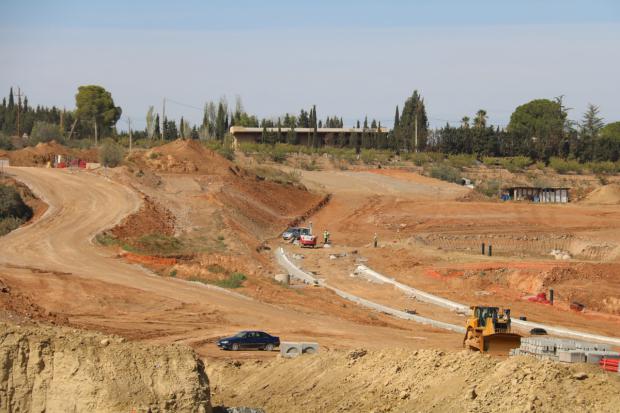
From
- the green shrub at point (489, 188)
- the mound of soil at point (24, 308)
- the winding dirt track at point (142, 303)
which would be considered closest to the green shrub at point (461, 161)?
the green shrub at point (489, 188)

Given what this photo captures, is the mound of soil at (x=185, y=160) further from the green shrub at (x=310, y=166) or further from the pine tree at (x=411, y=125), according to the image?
the pine tree at (x=411, y=125)

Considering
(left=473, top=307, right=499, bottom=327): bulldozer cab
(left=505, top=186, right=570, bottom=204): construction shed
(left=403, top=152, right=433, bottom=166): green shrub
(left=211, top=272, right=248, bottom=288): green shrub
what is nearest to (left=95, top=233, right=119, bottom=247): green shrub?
A: (left=211, top=272, right=248, bottom=288): green shrub

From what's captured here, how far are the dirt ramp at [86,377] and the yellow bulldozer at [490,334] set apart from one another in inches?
474

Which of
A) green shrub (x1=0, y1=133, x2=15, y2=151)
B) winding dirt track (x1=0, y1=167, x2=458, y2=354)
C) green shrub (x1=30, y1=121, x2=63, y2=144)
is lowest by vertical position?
winding dirt track (x1=0, y1=167, x2=458, y2=354)

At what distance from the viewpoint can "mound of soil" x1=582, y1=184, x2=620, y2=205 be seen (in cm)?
8856

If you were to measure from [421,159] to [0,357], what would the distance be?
10115cm

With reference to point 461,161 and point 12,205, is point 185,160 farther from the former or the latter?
point 461,161

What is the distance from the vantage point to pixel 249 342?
32.6 metres

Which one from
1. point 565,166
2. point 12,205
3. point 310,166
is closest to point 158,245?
point 12,205

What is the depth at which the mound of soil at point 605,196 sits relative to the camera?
8856cm

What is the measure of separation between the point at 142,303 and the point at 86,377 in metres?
21.8

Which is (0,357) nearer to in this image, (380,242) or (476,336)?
(476,336)

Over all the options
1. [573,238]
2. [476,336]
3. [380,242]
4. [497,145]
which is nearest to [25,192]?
[380,242]

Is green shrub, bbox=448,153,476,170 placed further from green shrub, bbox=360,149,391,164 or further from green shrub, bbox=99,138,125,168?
green shrub, bbox=99,138,125,168
